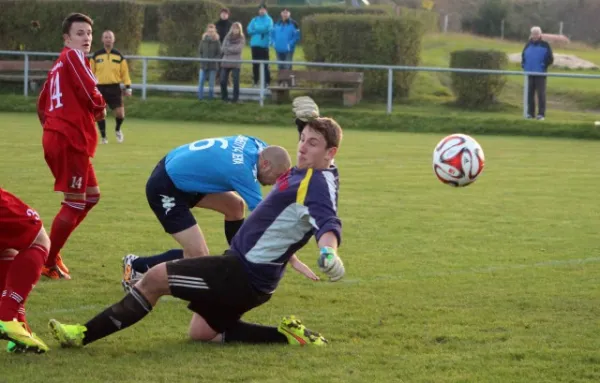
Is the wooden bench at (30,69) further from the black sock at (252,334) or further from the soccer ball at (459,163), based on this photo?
the black sock at (252,334)

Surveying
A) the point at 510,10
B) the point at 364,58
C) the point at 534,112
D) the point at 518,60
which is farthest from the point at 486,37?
the point at 534,112

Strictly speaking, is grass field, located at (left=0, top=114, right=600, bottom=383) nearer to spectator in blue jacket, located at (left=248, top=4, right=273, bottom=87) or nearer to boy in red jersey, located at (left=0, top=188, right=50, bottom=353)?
boy in red jersey, located at (left=0, top=188, right=50, bottom=353)

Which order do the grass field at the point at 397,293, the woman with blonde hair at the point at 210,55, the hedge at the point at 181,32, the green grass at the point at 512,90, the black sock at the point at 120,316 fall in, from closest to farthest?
the grass field at the point at 397,293 → the black sock at the point at 120,316 → the woman with blonde hair at the point at 210,55 → the green grass at the point at 512,90 → the hedge at the point at 181,32

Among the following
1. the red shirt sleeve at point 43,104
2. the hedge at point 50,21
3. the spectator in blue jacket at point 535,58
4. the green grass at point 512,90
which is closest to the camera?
the red shirt sleeve at point 43,104

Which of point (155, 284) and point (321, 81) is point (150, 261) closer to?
point (155, 284)

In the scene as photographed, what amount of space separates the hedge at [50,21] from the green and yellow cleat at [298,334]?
24.7m

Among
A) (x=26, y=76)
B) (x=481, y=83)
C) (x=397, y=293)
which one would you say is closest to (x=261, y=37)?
(x=481, y=83)

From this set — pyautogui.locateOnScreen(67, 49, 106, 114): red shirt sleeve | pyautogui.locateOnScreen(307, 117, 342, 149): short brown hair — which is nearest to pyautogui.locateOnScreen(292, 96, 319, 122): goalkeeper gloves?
pyautogui.locateOnScreen(307, 117, 342, 149): short brown hair

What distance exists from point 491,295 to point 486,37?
41.2 metres

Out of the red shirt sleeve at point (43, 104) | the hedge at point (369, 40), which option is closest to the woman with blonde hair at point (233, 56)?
the hedge at point (369, 40)

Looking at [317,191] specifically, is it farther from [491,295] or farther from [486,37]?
[486,37]

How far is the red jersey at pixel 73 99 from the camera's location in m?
8.07

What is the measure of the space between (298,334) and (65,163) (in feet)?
9.12

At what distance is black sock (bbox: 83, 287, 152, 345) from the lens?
19.5 feet
